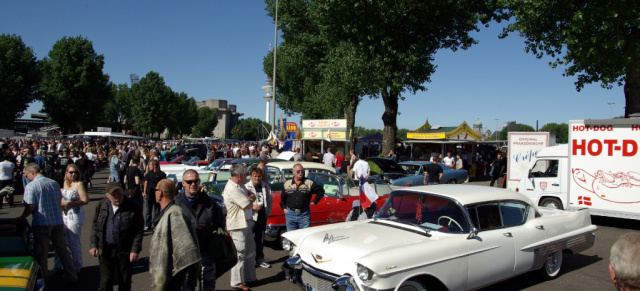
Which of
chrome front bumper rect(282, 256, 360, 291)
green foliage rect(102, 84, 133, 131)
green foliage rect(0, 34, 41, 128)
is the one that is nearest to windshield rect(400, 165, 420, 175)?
chrome front bumper rect(282, 256, 360, 291)

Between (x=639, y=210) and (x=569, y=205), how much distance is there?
4.86 feet

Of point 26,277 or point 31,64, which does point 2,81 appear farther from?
point 26,277

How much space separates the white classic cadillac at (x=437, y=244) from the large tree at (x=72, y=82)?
49616mm

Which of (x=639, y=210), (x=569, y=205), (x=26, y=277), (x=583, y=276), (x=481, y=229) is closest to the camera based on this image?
(x=26, y=277)

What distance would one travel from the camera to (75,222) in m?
5.91

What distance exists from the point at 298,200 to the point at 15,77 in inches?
1875

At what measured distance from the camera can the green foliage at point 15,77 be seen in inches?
1614

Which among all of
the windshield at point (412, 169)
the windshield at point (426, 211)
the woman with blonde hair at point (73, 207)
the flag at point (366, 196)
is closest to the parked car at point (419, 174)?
the windshield at point (412, 169)

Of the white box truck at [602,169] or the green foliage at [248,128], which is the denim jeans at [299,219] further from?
the green foliage at [248,128]

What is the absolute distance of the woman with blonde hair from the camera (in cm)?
581

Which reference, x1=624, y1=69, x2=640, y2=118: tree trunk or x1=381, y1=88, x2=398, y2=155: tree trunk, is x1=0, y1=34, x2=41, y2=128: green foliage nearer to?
x1=381, y1=88, x2=398, y2=155: tree trunk

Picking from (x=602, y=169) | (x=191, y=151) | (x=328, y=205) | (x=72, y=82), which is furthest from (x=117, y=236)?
(x=72, y=82)

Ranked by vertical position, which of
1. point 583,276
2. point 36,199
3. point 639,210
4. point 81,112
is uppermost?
point 81,112

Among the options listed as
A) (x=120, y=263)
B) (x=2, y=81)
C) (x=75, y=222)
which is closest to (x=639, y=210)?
(x=120, y=263)
